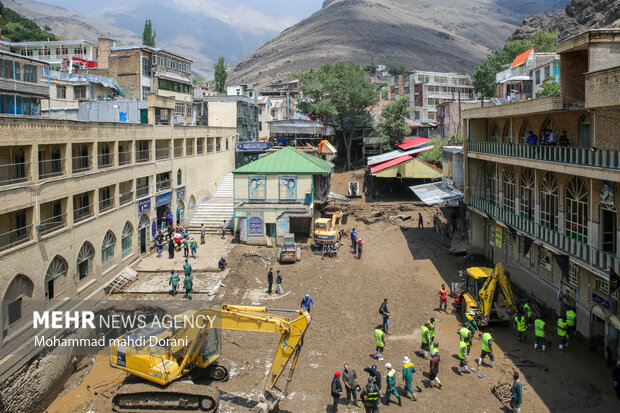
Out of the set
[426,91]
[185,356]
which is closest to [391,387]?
[185,356]

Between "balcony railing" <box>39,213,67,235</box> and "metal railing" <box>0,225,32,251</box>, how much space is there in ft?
2.04

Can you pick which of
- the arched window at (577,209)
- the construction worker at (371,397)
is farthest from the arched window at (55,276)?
the arched window at (577,209)

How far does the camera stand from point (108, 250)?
1116 inches

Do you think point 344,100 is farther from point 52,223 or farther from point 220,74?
point 52,223

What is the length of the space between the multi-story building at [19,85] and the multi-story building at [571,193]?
1225 inches

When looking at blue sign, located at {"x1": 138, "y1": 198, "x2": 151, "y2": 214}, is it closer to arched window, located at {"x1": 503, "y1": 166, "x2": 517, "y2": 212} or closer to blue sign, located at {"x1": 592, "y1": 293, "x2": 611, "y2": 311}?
arched window, located at {"x1": 503, "y1": 166, "x2": 517, "y2": 212}

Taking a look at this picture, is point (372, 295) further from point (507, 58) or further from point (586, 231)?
point (507, 58)

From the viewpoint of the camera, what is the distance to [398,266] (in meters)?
31.6

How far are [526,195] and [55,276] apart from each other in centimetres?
2388

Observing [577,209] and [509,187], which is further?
[509,187]

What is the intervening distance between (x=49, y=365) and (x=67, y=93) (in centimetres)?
3719

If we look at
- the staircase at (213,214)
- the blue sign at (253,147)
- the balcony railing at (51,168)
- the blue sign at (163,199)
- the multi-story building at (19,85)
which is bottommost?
A: the staircase at (213,214)

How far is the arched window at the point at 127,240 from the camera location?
99.3 feet

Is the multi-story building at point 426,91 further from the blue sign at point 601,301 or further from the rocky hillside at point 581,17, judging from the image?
the blue sign at point 601,301
